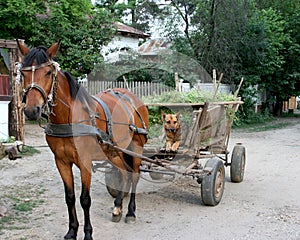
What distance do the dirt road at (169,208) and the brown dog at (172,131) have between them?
0.91 meters

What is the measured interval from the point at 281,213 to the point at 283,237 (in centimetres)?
99

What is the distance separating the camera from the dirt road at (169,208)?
202 inches

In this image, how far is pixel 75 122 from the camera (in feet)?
14.8

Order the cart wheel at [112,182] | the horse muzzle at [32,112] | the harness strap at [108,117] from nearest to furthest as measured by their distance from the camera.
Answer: the horse muzzle at [32,112], the harness strap at [108,117], the cart wheel at [112,182]

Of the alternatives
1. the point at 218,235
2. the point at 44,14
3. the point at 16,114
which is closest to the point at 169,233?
the point at 218,235

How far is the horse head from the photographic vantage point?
3.88m

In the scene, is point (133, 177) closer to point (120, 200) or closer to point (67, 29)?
point (120, 200)

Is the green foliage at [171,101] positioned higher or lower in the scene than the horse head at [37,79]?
lower

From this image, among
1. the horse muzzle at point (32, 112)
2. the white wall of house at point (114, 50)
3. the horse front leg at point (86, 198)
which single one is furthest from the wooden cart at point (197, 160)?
the white wall of house at point (114, 50)

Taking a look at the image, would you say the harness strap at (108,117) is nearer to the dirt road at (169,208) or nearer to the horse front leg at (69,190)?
the horse front leg at (69,190)

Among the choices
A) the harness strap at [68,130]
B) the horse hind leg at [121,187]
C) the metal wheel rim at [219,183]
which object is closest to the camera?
the harness strap at [68,130]

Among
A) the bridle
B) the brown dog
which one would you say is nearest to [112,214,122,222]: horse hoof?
the brown dog

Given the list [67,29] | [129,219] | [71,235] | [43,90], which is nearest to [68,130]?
[43,90]

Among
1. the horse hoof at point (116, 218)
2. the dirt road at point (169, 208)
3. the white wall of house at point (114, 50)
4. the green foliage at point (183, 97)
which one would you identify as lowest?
the dirt road at point (169, 208)
